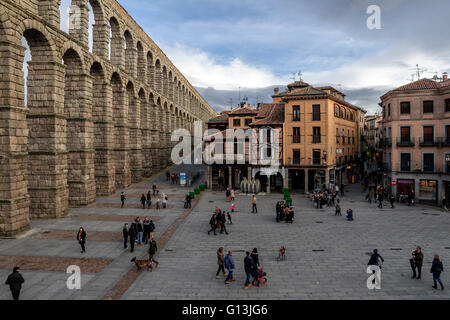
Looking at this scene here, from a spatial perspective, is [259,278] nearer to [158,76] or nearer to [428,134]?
[428,134]

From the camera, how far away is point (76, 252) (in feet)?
57.6

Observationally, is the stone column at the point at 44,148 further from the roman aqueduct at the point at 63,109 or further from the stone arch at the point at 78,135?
the stone arch at the point at 78,135

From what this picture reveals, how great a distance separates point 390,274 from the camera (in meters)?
14.3

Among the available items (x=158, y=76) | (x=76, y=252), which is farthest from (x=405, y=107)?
(x=158, y=76)

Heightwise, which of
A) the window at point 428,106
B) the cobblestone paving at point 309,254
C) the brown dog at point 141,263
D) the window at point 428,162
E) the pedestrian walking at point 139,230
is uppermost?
the window at point 428,106

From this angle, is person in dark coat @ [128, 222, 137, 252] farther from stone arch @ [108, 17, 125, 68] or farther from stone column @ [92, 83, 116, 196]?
stone arch @ [108, 17, 125, 68]

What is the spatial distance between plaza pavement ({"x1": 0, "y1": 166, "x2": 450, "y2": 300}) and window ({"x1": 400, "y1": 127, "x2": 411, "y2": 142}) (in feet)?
34.3

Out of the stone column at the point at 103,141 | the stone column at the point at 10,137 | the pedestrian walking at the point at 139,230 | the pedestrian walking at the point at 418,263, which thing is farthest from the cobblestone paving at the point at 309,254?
the stone column at the point at 103,141

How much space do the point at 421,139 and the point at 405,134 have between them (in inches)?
68.9

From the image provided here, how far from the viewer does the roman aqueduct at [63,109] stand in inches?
792

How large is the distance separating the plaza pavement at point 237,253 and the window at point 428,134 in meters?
10.3

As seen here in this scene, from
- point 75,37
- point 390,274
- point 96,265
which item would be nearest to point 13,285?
point 96,265
